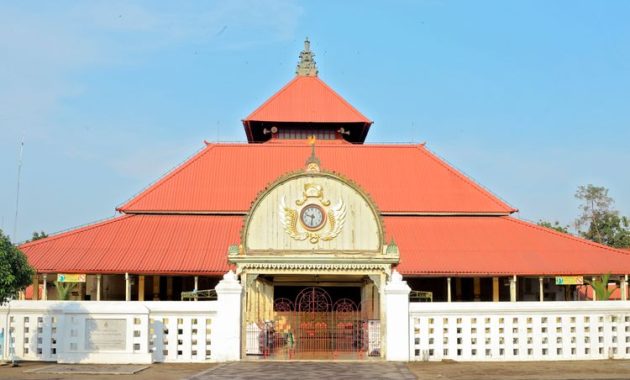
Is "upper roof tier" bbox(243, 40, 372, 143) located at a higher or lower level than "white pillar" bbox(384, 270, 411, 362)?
higher

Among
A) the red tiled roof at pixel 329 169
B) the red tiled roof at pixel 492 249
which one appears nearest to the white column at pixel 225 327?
the red tiled roof at pixel 492 249

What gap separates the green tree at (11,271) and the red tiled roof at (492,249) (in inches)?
615

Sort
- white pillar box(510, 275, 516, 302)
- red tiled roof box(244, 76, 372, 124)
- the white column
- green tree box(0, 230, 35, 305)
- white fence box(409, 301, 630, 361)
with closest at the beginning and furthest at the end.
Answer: green tree box(0, 230, 35, 305), the white column, white fence box(409, 301, 630, 361), white pillar box(510, 275, 516, 302), red tiled roof box(244, 76, 372, 124)

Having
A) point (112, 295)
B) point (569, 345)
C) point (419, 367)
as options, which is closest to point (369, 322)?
point (419, 367)

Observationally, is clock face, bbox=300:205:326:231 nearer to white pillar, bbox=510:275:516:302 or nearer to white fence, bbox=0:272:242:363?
white fence, bbox=0:272:242:363

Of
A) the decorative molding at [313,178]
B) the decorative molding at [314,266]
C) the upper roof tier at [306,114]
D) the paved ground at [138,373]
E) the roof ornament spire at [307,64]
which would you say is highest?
the roof ornament spire at [307,64]

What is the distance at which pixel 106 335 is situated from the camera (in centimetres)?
2105

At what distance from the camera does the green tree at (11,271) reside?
19.2 meters

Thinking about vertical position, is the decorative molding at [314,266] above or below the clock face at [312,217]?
below

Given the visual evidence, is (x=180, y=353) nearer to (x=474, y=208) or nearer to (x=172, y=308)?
(x=172, y=308)

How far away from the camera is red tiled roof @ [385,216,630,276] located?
3269 centimetres

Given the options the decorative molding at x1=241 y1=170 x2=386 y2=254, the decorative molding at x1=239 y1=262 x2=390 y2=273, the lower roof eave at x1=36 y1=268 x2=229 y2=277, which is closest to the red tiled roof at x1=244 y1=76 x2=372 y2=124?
the lower roof eave at x1=36 y1=268 x2=229 y2=277

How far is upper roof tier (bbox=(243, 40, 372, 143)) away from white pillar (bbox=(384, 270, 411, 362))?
2128 cm

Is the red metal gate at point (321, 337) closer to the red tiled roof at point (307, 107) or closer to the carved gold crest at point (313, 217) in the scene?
the carved gold crest at point (313, 217)
